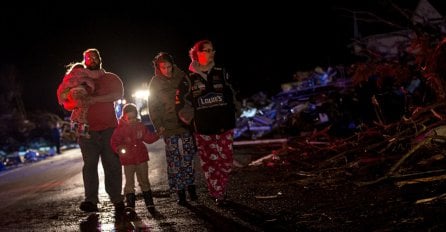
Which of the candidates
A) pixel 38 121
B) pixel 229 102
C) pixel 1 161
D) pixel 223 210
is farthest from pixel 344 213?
pixel 38 121

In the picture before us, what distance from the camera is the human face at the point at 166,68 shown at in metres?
5.61

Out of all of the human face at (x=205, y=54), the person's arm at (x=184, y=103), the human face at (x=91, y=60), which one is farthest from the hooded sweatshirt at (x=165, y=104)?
the human face at (x=91, y=60)

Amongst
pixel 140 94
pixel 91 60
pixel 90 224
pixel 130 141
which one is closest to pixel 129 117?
pixel 130 141

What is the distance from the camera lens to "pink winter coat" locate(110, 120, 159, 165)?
5.55 meters

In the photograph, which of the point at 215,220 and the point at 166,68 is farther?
the point at 166,68

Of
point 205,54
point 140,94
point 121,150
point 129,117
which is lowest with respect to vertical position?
point 140,94

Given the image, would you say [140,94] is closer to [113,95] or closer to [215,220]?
[113,95]

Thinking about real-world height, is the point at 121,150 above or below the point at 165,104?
below

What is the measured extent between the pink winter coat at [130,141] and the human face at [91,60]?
0.85 meters

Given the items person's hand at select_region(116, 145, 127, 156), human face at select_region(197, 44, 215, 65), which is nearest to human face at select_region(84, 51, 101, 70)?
person's hand at select_region(116, 145, 127, 156)

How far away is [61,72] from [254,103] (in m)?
21.2

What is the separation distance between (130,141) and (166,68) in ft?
3.09

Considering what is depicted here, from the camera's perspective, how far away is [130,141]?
5555 millimetres

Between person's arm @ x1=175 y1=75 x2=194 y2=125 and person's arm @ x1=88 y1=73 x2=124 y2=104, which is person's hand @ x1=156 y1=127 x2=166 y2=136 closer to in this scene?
person's arm @ x1=175 y1=75 x2=194 y2=125
